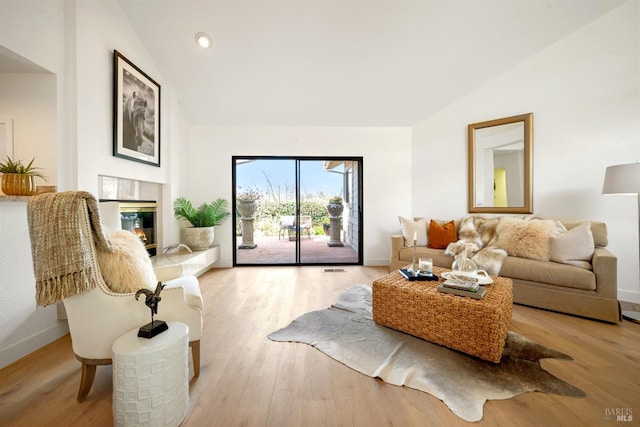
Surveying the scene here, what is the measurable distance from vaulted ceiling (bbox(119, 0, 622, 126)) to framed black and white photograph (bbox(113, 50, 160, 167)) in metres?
0.45

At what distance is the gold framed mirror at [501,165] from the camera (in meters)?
3.28

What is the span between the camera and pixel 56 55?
6.43ft

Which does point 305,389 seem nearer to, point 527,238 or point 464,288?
point 464,288

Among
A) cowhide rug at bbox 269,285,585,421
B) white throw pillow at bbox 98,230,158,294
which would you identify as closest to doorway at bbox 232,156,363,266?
cowhide rug at bbox 269,285,585,421

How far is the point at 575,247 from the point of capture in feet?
8.04

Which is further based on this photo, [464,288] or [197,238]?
[197,238]

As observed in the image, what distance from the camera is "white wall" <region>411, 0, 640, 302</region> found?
104 inches

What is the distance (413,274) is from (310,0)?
9.50 feet

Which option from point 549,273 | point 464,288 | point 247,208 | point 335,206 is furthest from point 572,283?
point 247,208

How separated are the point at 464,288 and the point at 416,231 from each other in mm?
1915

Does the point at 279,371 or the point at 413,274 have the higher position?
the point at 413,274

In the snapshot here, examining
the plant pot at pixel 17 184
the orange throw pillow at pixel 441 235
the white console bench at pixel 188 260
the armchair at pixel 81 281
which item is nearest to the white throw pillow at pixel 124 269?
the armchair at pixel 81 281

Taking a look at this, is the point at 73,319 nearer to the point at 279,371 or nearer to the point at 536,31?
the point at 279,371

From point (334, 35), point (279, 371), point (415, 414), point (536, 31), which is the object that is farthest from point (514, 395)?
point (536, 31)
